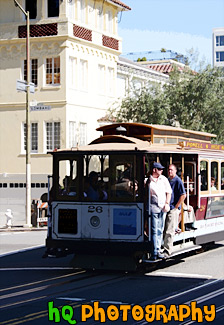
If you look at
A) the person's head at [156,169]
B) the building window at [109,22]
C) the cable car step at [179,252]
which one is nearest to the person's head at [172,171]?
the person's head at [156,169]

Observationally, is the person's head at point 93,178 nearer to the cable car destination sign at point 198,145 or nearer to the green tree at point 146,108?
the cable car destination sign at point 198,145

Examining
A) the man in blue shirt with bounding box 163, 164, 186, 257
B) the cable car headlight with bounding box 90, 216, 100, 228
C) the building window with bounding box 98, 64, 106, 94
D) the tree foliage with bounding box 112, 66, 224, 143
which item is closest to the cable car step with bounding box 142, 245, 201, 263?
the man in blue shirt with bounding box 163, 164, 186, 257

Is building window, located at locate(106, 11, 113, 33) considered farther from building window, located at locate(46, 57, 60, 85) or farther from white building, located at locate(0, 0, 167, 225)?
building window, located at locate(46, 57, 60, 85)

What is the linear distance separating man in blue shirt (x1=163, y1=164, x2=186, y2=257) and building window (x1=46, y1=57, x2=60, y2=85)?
23841 millimetres

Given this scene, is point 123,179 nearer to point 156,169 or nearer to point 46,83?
point 156,169

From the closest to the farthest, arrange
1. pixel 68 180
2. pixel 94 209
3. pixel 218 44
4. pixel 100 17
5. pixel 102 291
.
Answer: pixel 102 291, pixel 94 209, pixel 68 180, pixel 100 17, pixel 218 44

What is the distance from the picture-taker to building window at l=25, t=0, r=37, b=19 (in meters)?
39.0

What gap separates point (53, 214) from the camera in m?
15.4

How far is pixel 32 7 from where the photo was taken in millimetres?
39156

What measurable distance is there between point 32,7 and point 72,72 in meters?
3.97

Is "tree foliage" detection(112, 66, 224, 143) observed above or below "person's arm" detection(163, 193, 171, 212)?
above

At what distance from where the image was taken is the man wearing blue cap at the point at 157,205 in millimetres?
14508

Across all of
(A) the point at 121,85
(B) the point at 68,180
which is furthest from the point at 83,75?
(B) the point at 68,180

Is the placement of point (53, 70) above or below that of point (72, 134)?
above
